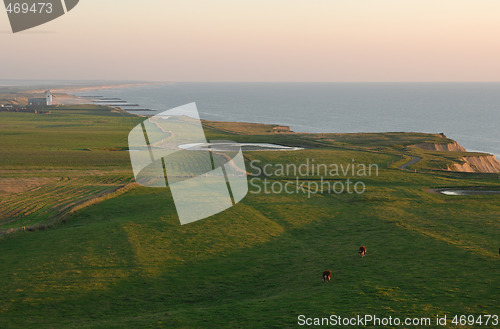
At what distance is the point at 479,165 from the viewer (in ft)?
372

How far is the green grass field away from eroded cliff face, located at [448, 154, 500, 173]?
23.6 metres

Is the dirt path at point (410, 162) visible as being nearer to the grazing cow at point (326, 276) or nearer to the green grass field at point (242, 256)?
the green grass field at point (242, 256)

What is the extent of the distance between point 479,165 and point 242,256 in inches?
3451

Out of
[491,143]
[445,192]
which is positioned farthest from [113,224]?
[491,143]

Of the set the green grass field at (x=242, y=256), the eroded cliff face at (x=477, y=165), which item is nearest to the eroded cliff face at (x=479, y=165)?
the eroded cliff face at (x=477, y=165)

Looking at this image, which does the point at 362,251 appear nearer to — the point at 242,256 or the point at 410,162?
the point at 242,256

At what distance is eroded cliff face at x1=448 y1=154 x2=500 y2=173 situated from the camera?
107 m

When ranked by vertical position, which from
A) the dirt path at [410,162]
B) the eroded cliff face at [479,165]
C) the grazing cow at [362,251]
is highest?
the grazing cow at [362,251]

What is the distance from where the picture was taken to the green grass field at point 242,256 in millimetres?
30406

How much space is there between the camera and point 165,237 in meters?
48.0

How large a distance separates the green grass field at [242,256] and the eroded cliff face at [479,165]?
23.6 m

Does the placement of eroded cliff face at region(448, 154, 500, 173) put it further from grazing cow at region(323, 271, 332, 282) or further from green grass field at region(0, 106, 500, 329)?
grazing cow at region(323, 271, 332, 282)

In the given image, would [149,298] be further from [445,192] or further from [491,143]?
[491,143]

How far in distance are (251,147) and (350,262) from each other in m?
86.8
